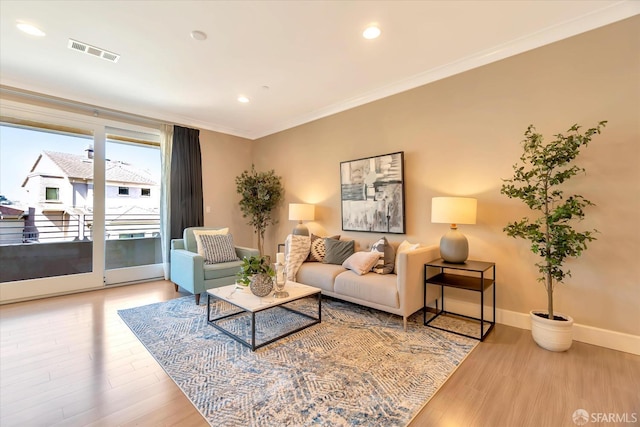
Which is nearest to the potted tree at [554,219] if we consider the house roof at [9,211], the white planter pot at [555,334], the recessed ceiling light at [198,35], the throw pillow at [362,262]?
the white planter pot at [555,334]

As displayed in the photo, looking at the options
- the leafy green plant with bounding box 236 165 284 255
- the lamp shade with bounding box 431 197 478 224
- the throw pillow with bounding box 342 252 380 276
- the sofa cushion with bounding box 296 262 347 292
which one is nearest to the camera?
the lamp shade with bounding box 431 197 478 224

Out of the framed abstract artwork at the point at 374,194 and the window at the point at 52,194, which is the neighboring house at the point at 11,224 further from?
the framed abstract artwork at the point at 374,194

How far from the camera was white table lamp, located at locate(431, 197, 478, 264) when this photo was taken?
2.68m

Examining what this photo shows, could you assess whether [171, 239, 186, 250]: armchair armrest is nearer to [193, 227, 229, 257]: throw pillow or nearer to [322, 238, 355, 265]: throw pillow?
[193, 227, 229, 257]: throw pillow

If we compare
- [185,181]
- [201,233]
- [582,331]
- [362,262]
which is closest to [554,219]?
[582,331]

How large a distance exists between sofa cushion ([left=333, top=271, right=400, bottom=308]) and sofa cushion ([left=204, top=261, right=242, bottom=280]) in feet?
4.93

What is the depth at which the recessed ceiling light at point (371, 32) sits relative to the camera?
2457 mm

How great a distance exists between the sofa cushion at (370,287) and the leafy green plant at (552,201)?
1.20 metres

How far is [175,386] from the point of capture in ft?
6.10

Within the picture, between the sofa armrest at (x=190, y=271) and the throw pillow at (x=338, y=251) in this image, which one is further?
the throw pillow at (x=338, y=251)

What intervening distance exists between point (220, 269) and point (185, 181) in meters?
2.08

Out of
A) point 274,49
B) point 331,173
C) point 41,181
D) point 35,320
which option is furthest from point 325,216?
point 41,181

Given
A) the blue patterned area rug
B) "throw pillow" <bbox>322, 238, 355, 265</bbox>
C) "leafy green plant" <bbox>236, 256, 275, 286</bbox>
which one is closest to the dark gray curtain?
the blue patterned area rug

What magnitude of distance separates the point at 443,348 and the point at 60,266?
4.97 meters
